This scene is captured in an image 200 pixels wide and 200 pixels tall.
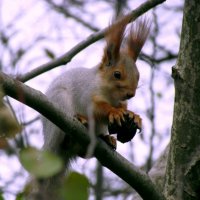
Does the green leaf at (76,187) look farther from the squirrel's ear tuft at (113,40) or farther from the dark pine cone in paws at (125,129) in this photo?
the squirrel's ear tuft at (113,40)

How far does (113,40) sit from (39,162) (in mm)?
2300

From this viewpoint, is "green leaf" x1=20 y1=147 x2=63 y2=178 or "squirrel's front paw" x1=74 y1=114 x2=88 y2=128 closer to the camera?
"green leaf" x1=20 y1=147 x2=63 y2=178

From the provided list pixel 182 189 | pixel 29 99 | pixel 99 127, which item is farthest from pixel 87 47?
pixel 29 99

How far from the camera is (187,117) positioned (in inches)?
98.9

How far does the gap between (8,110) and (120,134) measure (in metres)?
1.75

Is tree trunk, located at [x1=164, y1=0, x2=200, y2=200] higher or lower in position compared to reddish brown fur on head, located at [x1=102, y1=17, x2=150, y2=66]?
lower

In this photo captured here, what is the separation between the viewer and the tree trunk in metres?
2.45

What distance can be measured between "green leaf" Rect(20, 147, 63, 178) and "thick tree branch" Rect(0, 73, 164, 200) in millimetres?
681

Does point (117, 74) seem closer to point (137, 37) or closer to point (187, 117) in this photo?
point (137, 37)

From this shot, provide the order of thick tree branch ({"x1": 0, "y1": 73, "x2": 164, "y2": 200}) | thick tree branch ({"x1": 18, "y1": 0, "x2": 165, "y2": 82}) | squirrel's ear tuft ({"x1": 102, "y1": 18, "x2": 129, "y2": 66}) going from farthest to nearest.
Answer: thick tree branch ({"x1": 18, "y1": 0, "x2": 165, "y2": 82}), squirrel's ear tuft ({"x1": 102, "y1": 18, "x2": 129, "y2": 66}), thick tree branch ({"x1": 0, "y1": 73, "x2": 164, "y2": 200})

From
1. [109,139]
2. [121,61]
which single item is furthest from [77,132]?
[121,61]

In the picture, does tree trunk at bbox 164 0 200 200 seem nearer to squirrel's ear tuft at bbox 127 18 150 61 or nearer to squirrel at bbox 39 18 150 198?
squirrel at bbox 39 18 150 198

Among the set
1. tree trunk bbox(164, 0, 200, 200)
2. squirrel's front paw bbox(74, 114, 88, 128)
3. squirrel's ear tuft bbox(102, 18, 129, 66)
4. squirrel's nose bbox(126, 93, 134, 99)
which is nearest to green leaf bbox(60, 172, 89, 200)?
tree trunk bbox(164, 0, 200, 200)

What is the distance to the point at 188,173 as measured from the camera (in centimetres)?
250
